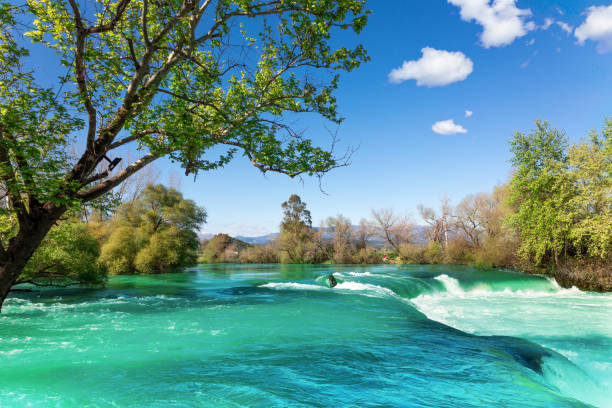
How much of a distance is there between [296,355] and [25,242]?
487 cm

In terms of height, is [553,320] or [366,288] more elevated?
[366,288]

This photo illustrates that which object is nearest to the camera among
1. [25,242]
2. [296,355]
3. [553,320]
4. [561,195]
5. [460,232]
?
[25,242]

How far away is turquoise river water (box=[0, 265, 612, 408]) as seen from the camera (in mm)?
4402

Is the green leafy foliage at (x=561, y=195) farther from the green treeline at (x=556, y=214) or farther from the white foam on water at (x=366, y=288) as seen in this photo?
the white foam on water at (x=366, y=288)

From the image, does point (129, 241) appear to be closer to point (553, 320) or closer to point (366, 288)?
point (366, 288)

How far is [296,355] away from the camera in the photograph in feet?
19.7

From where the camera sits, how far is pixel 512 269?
26078 millimetres

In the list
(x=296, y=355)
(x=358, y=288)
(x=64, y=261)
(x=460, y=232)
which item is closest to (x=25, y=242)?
(x=296, y=355)

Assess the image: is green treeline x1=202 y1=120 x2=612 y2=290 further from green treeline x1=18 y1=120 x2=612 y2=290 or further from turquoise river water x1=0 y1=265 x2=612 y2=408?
turquoise river water x1=0 y1=265 x2=612 y2=408

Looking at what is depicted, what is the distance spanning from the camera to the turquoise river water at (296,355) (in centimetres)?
440

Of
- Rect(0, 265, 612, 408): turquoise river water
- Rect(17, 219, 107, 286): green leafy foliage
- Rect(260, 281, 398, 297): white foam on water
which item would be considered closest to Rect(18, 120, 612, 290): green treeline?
Rect(17, 219, 107, 286): green leafy foliage

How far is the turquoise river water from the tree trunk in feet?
5.77

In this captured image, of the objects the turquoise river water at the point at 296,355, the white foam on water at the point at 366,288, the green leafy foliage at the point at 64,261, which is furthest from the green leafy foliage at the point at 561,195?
the green leafy foliage at the point at 64,261

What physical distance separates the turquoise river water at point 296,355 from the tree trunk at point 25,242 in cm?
176
